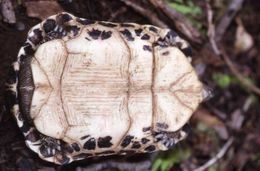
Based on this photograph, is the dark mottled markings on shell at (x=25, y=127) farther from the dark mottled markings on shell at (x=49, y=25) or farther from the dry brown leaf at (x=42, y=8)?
the dry brown leaf at (x=42, y=8)

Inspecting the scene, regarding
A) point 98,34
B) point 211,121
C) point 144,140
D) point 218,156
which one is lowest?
point 218,156

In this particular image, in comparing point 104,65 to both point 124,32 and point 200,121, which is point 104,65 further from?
point 200,121

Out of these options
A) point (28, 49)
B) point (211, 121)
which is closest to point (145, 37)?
point (28, 49)

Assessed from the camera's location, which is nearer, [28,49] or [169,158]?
[28,49]

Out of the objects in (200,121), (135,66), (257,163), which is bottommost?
(257,163)

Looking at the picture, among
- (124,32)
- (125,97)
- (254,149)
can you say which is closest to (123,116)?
(125,97)

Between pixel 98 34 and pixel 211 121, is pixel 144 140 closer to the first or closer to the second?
pixel 98 34

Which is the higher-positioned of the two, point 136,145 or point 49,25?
point 49,25
